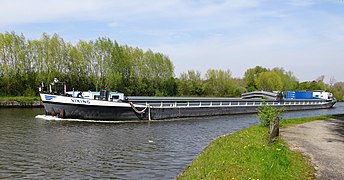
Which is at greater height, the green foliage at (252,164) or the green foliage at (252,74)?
→ the green foliage at (252,74)

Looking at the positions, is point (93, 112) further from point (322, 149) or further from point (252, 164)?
point (252, 164)

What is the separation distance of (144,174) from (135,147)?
501cm

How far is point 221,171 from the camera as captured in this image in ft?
29.6

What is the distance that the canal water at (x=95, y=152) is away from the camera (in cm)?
1169

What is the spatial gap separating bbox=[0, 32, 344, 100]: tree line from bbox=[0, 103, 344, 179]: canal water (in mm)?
33405

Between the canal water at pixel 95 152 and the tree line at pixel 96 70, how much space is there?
33.4 metres

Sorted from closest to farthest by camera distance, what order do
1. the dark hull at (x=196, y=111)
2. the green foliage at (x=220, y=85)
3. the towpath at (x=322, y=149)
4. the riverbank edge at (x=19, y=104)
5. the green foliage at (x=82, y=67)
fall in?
the towpath at (x=322, y=149)
the dark hull at (x=196, y=111)
the riverbank edge at (x=19, y=104)
the green foliage at (x=82, y=67)
the green foliage at (x=220, y=85)

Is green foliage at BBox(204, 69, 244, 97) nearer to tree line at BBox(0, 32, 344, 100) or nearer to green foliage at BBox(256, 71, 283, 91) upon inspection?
tree line at BBox(0, 32, 344, 100)

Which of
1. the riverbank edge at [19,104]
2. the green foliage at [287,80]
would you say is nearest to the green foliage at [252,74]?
the green foliage at [287,80]

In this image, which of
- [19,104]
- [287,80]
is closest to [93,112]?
[19,104]

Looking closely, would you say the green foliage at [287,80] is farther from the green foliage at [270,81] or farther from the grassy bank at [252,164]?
the grassy bank at [252,164]

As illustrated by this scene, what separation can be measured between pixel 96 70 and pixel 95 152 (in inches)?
1908

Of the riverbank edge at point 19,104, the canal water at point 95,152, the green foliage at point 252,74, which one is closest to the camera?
the canal water at point 95,152

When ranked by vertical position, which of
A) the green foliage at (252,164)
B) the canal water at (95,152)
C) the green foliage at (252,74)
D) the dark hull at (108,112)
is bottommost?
the canal water at (95,152)
